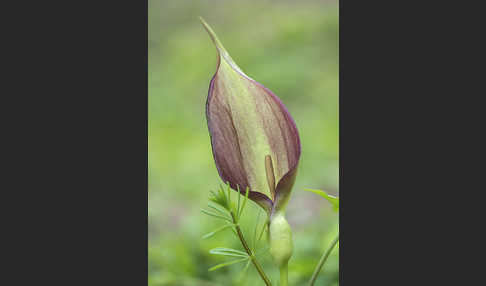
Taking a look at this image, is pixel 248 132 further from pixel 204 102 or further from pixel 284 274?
pixel 204 102

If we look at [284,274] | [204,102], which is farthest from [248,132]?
[204,102]

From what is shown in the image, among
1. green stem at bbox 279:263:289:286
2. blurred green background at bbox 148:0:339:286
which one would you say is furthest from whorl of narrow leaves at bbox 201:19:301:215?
blurred green background at bbox 148:0:339:286

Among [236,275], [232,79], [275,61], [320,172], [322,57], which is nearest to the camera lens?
[232,79]

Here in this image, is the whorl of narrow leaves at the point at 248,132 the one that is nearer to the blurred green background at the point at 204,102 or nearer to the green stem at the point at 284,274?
the green stem at the point at 284,274

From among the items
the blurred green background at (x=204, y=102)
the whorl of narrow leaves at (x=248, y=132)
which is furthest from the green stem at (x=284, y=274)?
the blurred green background at (x=204, y=102)

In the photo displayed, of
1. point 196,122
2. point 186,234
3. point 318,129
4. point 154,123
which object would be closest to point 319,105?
point 318,129

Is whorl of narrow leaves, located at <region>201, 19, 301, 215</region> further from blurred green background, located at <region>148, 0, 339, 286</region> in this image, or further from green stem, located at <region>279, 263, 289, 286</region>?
blurred green background, located at <region>148, 0, 339, 286</region>

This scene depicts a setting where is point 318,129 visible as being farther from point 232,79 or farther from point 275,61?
point 232,79
